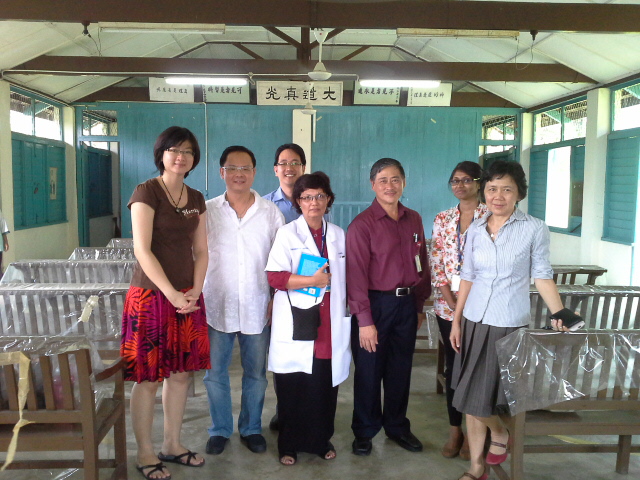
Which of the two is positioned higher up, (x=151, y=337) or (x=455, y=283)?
(x=455, y=283)

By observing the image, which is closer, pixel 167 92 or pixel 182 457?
pixel 182 457

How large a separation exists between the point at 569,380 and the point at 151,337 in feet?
5.81

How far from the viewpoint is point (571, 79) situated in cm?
738

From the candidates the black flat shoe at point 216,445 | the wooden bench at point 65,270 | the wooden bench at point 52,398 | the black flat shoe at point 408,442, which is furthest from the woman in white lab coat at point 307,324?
the wooden bench at point 65,270

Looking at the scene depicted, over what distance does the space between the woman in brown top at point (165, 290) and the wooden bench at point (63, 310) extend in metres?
0.71

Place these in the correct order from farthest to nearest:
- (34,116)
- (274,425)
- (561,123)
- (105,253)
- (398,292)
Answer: (561,123), (34,116), (105,253), (274,425), (398,292)

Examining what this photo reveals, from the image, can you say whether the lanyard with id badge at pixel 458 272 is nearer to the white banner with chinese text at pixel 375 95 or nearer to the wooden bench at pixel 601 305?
the wooden bench at pixel 601 305

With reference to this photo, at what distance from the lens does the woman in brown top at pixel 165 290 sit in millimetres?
2221

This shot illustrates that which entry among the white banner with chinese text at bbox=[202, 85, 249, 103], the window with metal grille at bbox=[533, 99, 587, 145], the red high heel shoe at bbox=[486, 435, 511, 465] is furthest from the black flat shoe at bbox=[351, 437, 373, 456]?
the white banner with chinese text at bbox=[202, 85, 249, 103]

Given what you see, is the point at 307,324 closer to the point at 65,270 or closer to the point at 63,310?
the point at 63,310

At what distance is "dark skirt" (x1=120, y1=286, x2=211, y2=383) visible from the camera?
7.34ft

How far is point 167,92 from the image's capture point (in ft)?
29.8

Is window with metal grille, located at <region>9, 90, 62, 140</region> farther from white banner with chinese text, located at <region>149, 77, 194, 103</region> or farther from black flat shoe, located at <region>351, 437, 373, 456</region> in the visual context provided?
black flat shoe, located at <region>351, 437, 373, 456</region>

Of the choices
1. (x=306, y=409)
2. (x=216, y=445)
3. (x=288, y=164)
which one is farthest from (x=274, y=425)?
(x=288, y=164)
